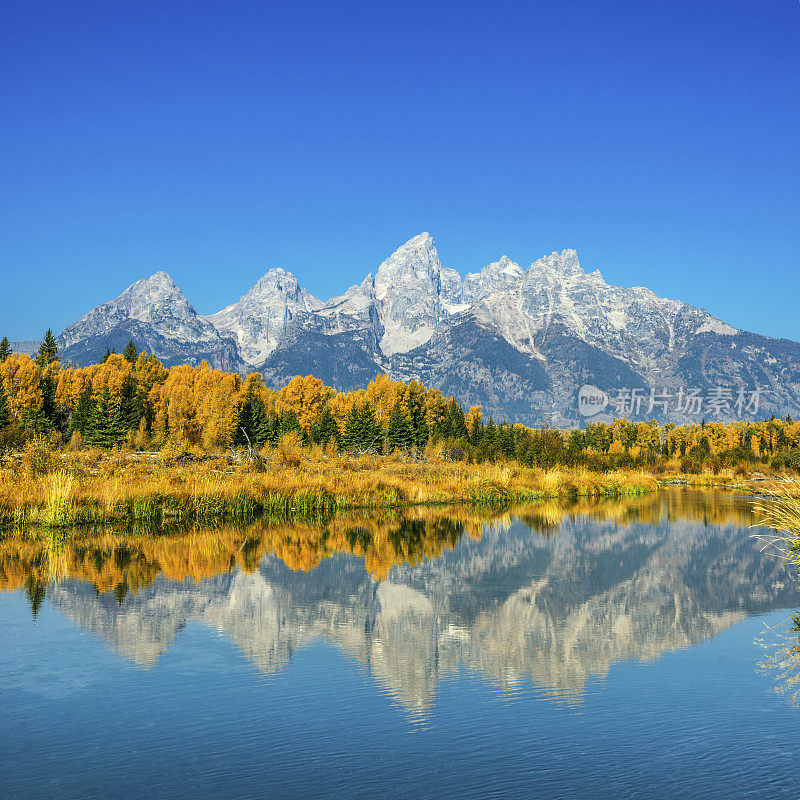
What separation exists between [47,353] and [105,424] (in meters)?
43.5

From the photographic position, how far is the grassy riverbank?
24.9m

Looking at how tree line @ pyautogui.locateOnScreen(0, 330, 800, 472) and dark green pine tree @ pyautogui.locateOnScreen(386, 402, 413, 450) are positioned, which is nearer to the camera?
tree line @ pyautogui.locateOnScreen(0, 330, 800, 472)

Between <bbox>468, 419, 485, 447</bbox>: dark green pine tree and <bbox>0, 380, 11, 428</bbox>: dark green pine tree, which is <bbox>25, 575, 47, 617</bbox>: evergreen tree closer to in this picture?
<bbox>0, 380, 11, 428</bbox>: dark green pine tree

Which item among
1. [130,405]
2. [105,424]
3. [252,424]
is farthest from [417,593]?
[252,424]

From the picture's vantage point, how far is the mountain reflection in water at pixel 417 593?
36.1ft

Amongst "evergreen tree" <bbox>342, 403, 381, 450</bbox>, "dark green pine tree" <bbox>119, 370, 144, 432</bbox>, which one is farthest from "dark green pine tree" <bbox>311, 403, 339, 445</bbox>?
"dark green pine tree" <bbox>119, 370, 144, 432</bbox>

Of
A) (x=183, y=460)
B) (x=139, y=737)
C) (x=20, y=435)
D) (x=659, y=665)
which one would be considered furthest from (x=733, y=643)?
(x=20, y=435)

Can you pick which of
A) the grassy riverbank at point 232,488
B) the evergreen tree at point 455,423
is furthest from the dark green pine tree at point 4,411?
the evergreen tree at point 455,423

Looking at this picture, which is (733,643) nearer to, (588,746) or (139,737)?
(588,746)

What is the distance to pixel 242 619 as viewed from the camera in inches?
503

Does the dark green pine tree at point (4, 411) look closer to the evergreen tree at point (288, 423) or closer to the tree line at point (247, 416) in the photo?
the tree line at point (247, 416)

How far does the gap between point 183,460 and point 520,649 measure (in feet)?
96.5

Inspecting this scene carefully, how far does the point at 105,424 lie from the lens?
228 ft

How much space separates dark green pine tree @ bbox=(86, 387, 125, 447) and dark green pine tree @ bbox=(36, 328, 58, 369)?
1258 inches
